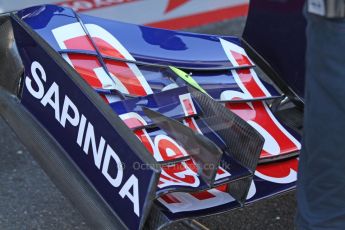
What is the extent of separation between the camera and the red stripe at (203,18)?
425cm

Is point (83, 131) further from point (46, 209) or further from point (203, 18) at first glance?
point (203, 18)

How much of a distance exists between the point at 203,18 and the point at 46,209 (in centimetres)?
205

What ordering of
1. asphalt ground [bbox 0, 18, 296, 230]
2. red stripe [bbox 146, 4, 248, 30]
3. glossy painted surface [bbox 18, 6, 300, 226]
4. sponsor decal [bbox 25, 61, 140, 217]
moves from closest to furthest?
1. sponsor decal [bbox 25, 61, 140, 217]
2. glossy painted surface [bbox 18, 6, 300, 226]
3. asphalt ground [bbox 0, 18, 296, 230]
4. red stripe [bbox 146, 4, 248, 30]

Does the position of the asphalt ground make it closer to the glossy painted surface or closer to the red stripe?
the glossy painted surface

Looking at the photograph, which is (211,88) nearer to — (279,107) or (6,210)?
(279,107)

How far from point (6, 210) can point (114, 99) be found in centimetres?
83

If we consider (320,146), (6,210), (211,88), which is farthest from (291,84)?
(6,210)

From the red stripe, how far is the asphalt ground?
157 centimetres

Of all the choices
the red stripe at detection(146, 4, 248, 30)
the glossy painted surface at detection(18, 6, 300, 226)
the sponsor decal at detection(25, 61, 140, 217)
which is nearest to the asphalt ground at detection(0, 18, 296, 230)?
the glossy painted surface at detection(18, 6, 300, 226)

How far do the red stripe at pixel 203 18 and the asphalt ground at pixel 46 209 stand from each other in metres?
1.57

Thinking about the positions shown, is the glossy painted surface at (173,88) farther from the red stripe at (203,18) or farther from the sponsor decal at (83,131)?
the red stripe at (203,18)

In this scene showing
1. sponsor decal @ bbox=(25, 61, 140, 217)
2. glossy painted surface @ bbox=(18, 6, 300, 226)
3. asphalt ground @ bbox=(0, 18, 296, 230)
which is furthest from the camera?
asphalt ground @ bbox=(0, 18, 296, 230)

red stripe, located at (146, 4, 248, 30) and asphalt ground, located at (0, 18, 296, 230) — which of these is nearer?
asphalt ground, located at (0, 18, 296, 230)

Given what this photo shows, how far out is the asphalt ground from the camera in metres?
2.62
